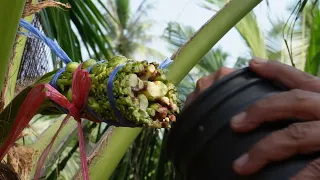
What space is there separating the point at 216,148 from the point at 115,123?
0.18 metres

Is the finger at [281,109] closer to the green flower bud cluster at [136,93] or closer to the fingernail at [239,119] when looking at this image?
the fingernail at [239,119]

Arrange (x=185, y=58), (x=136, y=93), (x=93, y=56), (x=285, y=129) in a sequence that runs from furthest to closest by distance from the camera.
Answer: (x=93, y=56) < (x=185, y=58) < (x=285, y=129) < (x=136, y=93)

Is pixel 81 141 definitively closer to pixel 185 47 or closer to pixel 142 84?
pixel 142 84

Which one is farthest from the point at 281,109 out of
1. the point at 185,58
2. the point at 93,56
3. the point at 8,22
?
the point at 93,56

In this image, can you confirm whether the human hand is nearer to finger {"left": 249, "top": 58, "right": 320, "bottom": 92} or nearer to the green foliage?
finger {"left": 249, "top": 58, "right": 320, "bottom": 92}

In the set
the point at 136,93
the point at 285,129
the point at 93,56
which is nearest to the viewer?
the point at 136,93

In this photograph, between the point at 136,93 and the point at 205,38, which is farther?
the point at 205,38

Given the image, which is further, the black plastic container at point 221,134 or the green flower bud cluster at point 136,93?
the black plastic container at point 221,134

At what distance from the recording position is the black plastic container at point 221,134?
758mm

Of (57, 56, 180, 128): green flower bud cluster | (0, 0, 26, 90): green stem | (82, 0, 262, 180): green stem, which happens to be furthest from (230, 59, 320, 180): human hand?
(82, 0, 262, 180): green stem

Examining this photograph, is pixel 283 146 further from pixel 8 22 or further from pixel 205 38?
pixel 205 38

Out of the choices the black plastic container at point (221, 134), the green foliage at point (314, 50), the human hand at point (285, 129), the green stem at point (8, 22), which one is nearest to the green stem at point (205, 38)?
the black plastic container at point (221, 134)

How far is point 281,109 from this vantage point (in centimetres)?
76

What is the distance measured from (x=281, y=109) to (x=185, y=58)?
81 cm
